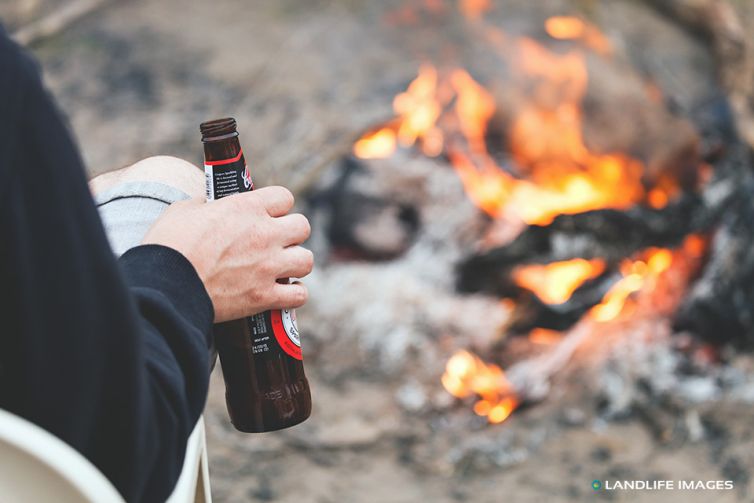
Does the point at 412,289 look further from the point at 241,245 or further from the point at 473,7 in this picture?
the point at 241,245

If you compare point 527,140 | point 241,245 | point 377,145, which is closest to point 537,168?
point 527,140

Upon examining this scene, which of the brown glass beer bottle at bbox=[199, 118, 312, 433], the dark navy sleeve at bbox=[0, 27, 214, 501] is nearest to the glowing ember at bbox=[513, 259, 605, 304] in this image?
the brown glass beer bottle at bbox=[199, 118, 312, 433]

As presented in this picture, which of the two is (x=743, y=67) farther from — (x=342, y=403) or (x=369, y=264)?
(x=342, y=403)

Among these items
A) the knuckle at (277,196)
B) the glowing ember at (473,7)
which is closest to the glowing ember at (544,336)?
the glowing ember at (473,7)

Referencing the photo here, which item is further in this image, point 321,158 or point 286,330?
point 321,158

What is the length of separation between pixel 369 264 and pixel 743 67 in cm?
201

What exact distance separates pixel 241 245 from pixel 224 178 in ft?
0.75

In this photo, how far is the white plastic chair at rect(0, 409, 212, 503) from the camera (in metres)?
0.83

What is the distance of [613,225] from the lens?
3701mm

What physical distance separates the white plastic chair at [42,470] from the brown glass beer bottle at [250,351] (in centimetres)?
48

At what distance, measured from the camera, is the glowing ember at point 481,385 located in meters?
3.31

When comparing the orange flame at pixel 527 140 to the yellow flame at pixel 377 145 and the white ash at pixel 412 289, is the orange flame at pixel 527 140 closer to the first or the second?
the yellow flame at pixel 377 145

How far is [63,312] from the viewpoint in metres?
0.84

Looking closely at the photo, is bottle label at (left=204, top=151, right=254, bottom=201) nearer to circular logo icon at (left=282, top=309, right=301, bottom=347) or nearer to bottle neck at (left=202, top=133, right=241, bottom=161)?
bottle neck at (left=202, top=133, right=241, bottom=161)
